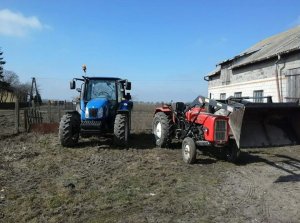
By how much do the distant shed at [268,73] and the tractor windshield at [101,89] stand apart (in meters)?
6.73

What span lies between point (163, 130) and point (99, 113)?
2.02 metres

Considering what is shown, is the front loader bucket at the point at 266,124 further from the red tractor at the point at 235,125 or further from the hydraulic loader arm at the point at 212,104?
the hydraulic loader arm at the point at 212,104


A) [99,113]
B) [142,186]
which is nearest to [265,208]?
[142,186]

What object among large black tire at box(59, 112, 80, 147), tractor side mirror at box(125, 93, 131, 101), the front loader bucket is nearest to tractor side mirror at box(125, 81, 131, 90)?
tractor side mirror at box(125, 93, 131, 101)

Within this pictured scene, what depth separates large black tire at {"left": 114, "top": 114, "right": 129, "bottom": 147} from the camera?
38.3 ft

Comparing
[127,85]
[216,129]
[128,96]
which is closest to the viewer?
[216,129]

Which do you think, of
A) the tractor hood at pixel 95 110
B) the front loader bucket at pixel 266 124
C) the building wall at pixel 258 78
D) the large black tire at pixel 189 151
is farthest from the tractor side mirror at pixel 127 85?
the building wall at pixel 258 78

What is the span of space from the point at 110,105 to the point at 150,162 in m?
3.50

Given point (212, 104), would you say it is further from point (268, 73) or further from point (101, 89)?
point (268, 73)

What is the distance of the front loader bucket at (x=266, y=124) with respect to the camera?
8.47 metres

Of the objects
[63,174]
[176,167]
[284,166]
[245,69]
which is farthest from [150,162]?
[245,69]

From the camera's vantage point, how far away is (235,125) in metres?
8.51

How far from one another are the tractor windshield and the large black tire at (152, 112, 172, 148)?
1.92 metres

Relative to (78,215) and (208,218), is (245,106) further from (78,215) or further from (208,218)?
(78,215)
